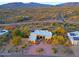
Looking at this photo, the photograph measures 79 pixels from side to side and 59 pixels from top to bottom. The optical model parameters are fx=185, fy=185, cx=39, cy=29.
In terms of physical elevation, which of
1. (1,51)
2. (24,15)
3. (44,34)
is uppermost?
(24,15)

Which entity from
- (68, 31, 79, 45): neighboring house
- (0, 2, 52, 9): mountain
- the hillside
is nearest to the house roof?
(68, 31, 79, 45): neighboring house

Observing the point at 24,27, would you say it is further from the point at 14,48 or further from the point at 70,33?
the point at 70,33

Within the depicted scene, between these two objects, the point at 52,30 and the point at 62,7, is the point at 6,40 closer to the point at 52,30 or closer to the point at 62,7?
the point at 52,30

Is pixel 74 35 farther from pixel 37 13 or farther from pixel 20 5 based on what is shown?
pixel 20 5

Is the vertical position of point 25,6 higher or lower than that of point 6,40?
higher

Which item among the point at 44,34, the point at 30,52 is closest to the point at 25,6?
the point at 44,34

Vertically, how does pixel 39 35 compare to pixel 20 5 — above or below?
below

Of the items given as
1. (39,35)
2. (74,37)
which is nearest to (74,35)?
(74,37)
